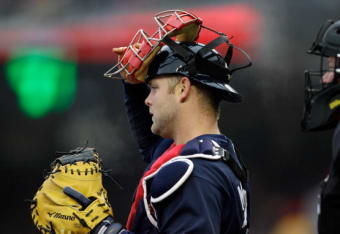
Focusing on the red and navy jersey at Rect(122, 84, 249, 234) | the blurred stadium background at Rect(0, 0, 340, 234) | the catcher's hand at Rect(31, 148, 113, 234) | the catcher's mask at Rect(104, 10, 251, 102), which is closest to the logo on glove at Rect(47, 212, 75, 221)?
the catcher's hand at Rect(31, 148, 113, 234)

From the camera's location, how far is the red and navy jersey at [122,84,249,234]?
4.06ft

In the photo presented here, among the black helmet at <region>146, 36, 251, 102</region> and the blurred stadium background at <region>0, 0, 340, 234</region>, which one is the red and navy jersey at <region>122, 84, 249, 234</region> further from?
the blurred stadium background at <region>0, 0, 340, 234</region>

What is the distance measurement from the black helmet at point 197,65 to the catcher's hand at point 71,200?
39 cm

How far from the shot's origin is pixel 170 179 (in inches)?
50.1

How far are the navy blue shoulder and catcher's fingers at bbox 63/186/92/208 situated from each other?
310 millimetres

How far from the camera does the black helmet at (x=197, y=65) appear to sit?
1.46m

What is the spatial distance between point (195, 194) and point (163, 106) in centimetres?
33

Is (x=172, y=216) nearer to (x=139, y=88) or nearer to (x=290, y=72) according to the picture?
(x=139, y=88)

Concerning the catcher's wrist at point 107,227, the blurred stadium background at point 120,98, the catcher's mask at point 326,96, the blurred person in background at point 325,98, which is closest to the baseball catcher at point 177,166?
the catcher's wrist at point 107,227

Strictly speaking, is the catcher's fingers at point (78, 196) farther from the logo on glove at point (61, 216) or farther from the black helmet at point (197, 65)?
the black helmet at point (197, 65)

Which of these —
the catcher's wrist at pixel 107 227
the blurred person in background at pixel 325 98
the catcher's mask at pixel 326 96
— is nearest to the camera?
the catcher's wrist at pixel 107 227

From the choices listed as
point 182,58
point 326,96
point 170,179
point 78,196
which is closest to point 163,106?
point 182,58

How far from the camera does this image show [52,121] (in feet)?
9.34

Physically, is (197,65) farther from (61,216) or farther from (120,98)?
(120,98)
